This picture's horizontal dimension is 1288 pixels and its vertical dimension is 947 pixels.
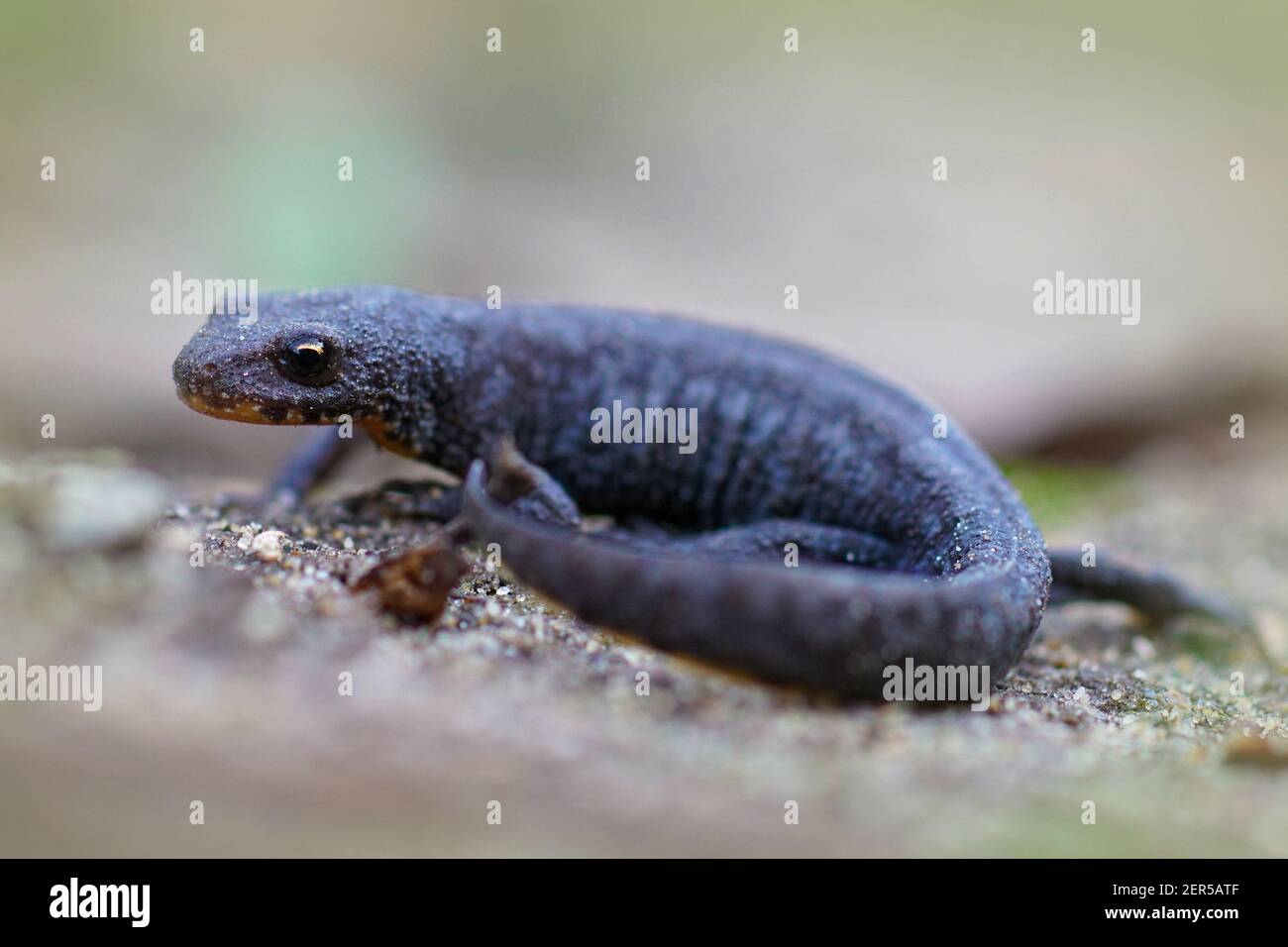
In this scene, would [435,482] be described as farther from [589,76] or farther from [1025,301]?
[589,76]

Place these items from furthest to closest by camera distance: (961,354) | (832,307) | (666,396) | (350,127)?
(350,127) → (832,307) → (961,354) → (666,396)

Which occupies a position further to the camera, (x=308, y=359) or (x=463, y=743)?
(x=308, y=359)

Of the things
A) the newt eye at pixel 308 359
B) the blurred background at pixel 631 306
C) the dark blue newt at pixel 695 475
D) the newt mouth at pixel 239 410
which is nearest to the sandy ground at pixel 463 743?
the blurred background at pixel 631 306

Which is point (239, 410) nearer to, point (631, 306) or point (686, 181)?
point (631, 306)

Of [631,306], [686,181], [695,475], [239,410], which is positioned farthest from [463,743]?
[686,181]

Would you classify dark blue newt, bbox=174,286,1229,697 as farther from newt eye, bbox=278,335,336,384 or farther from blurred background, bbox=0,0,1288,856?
blurred background, bbox=0,0,1288,856

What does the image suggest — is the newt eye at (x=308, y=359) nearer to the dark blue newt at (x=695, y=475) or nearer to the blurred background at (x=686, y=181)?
the dark blue newt at (x=695, y=475)

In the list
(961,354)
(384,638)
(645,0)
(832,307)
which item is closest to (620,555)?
(384,638)
